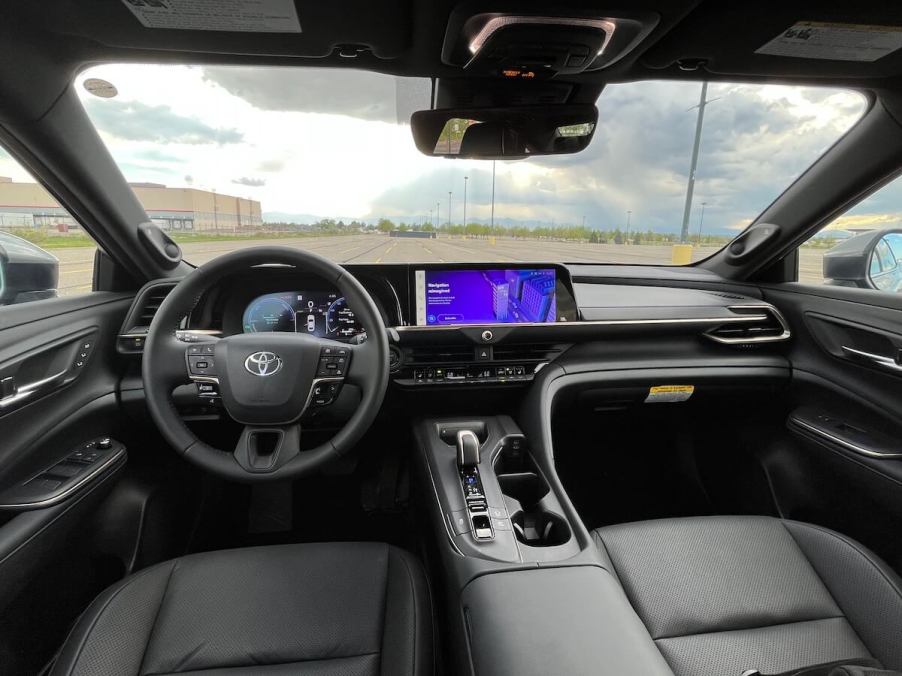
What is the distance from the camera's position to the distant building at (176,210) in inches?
71.2

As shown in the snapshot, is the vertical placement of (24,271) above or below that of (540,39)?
below

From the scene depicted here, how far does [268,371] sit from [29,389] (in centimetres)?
Result: 76

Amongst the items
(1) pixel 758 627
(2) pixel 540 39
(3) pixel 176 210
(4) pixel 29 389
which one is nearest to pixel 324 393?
(4) pixel 29 389

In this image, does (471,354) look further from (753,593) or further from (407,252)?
(753,593)

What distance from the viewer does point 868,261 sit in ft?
7.70

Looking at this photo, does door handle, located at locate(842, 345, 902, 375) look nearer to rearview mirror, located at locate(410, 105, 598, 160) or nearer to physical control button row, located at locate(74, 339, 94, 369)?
rearview mirror, located at locate(410, 105, 598, 160)

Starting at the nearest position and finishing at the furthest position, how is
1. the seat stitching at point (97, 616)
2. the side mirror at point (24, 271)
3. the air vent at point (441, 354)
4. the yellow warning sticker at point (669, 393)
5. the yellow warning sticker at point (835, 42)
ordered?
the seat stitching at point (97, 616) → the yellow warning sticker at point (835, 42) → the side mirror at point (24, 271) → the air vent at point (441, 354) → the yellow warning sticker at point (669, 393)

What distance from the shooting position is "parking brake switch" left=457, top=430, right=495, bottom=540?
1.53 metres

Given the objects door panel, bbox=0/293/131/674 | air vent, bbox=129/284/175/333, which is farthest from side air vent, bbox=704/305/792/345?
door panel, bbox=0/293/131/674

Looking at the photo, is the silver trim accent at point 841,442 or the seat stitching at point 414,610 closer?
the seat stitching at point 414,610

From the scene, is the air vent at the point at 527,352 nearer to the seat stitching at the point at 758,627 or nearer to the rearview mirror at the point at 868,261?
the seat stitching at the point at 758,627

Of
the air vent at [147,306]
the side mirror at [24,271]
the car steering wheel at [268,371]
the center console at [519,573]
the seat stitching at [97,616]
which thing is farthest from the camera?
the air vent at [147,306]

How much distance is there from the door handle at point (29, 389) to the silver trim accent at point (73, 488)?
11.1 inches

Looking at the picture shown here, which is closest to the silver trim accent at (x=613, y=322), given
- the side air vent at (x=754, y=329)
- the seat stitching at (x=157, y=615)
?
the side air vent at (x=754, y=329)
